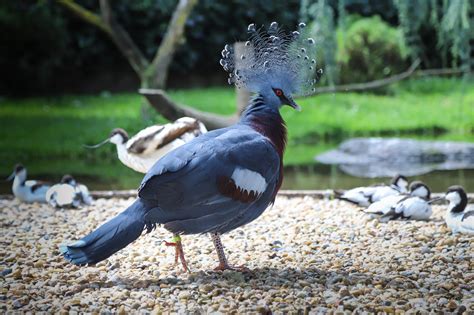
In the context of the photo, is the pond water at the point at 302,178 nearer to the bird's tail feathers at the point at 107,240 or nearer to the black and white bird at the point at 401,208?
the black and white bird at the point at 401,208

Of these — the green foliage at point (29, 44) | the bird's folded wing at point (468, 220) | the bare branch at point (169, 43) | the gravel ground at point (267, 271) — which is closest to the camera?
the gravel ground at point (267, 271)

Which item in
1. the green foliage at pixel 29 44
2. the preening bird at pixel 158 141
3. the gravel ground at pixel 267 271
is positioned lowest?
the gravel ground at pixel 267 271

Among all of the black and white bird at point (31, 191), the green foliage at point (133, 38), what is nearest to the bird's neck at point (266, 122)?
the black and white bird at point (31, 191)

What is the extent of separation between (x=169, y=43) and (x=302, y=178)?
207 centimetres

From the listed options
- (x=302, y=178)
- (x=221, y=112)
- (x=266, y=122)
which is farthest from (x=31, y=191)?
(x=221, y=112)

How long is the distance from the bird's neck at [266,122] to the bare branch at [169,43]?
417 cm

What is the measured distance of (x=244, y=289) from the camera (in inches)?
110

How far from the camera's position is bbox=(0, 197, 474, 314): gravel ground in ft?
8.71

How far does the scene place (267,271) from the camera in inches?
121

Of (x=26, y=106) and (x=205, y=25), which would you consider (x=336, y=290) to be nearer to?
(x=26, y=106)

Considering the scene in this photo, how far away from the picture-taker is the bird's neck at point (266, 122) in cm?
313

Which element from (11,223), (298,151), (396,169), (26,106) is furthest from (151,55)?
(11,223)

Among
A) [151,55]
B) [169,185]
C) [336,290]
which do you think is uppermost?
[151,55]

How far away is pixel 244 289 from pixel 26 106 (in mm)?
8341
